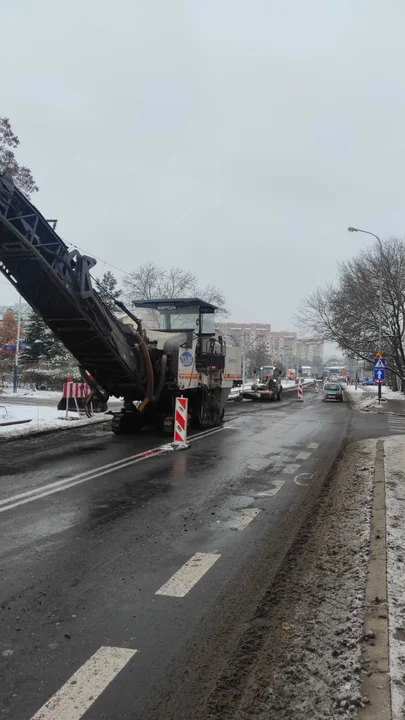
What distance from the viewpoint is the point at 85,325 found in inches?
404

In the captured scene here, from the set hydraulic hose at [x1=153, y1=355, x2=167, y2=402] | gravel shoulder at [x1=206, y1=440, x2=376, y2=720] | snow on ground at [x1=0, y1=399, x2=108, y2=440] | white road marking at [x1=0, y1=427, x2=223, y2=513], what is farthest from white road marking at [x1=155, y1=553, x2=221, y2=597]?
snow on ground at [x1=0, y1=399, x2=108, y2=440]

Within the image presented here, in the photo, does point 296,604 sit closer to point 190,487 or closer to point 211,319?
point 190,487

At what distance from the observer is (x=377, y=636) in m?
3.33

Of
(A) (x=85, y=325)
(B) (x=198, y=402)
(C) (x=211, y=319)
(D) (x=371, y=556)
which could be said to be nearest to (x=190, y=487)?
(D) (x=371, y=556)

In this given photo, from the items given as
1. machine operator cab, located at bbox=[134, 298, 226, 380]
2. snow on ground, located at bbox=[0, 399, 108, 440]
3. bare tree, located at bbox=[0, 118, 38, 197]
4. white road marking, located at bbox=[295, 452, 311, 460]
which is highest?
bare tree, located at bbox=[0, 118, 38, 197]

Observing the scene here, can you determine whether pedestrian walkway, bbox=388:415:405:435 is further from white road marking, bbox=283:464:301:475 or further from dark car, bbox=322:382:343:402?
dark car, bbox=322:382:343:402

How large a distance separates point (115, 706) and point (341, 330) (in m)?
41.5

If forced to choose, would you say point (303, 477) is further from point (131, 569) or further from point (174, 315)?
point (174, 315)

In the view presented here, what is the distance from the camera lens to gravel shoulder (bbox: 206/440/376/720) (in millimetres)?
2762

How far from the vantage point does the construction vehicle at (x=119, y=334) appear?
28.5 feet

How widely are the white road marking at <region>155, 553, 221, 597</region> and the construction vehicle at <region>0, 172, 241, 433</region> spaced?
5.86 metres

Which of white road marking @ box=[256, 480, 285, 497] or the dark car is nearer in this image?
white road marking @ box=[256, 480, 285, 497]

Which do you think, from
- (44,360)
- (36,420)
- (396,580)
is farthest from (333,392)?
(396,580)

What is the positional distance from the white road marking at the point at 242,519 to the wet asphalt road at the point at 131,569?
0.02m
